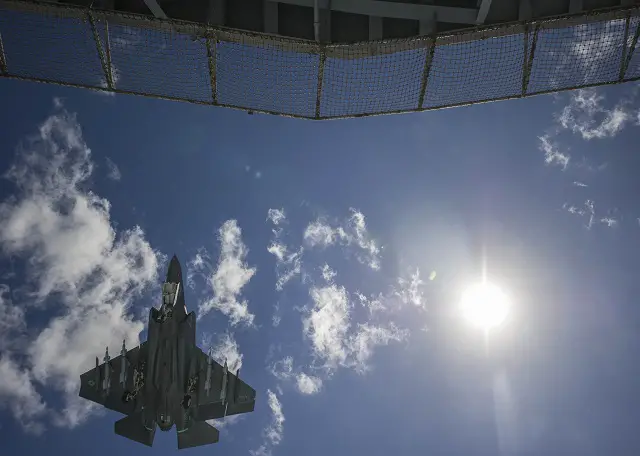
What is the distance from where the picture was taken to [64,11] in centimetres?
1082

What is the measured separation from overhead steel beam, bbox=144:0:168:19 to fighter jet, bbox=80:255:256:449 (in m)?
18.1

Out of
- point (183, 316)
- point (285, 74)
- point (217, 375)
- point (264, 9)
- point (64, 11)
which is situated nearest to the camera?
point (64, 11)

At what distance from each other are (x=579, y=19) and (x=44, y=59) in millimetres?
12013

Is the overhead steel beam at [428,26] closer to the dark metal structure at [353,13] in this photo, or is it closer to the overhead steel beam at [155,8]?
the dark metal structure at [353,13]

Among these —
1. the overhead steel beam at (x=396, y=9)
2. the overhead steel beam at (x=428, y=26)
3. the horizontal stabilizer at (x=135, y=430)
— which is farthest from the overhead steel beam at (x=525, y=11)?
the horizontal stabilizer at (x=135, y=430)

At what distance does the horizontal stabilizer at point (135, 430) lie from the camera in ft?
105

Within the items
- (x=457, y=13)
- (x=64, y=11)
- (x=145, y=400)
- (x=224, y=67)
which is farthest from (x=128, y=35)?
(x=145, y=400)

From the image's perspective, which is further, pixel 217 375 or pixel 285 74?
pixel 217 375

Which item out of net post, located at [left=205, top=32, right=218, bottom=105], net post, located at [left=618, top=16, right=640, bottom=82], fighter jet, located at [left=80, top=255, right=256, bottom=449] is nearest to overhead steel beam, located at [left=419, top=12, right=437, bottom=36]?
net post, located at [left=618, top=16, right=640, bottom=82]

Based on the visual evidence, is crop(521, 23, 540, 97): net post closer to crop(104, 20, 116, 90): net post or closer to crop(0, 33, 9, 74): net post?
crop(104, 20, 116, 90): net post

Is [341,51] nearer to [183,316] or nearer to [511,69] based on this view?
[511,69]

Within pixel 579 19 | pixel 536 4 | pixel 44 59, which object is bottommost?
pixel 44 59

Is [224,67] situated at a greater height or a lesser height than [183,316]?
lesser

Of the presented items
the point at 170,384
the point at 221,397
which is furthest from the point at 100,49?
the point at 221,397
